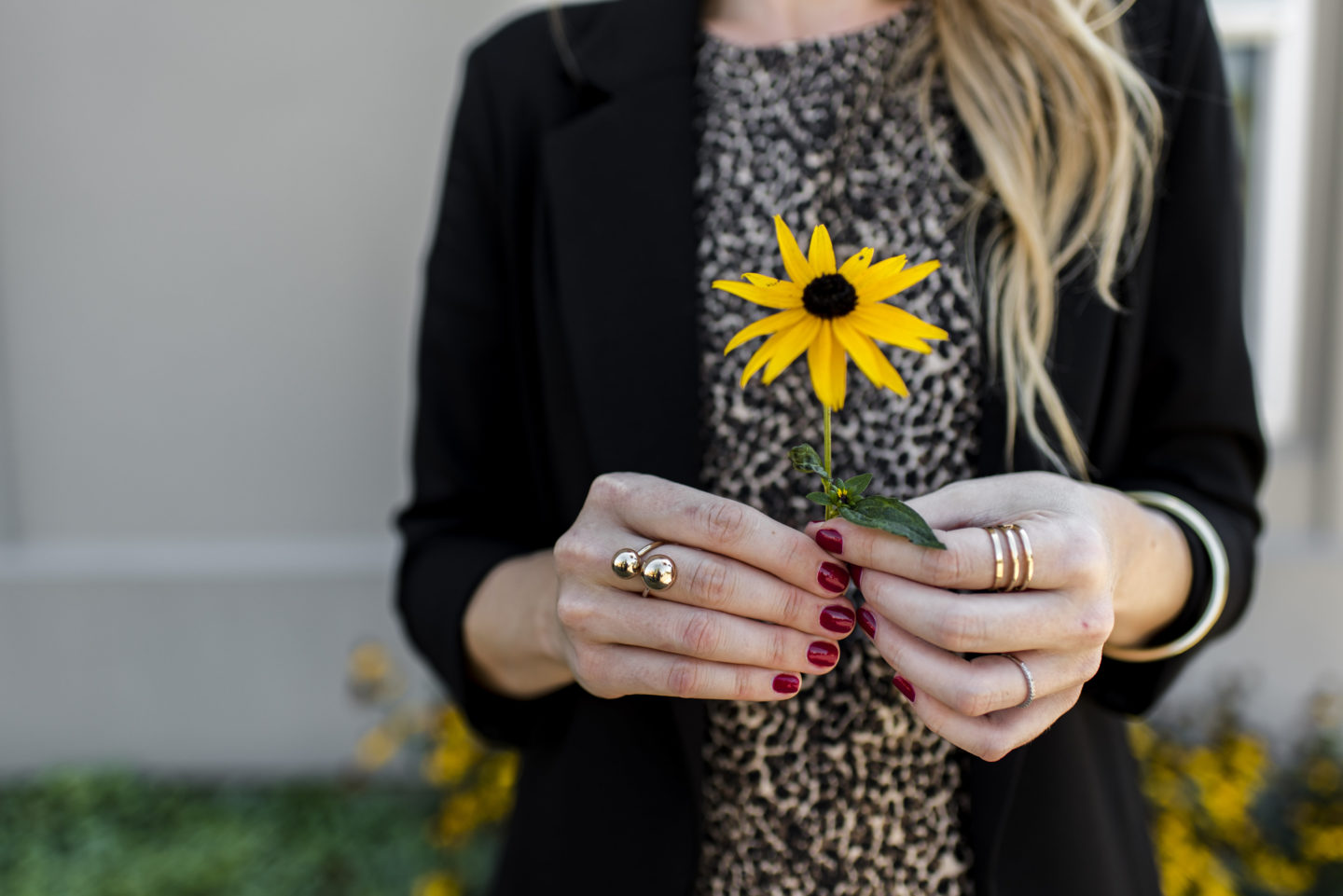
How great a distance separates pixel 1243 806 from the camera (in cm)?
222

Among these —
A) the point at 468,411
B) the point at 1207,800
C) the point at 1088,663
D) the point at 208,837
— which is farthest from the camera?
the point at 208,837

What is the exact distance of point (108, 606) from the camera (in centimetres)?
271

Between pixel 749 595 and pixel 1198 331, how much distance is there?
2.16 ft

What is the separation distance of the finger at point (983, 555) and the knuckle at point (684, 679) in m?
0.16

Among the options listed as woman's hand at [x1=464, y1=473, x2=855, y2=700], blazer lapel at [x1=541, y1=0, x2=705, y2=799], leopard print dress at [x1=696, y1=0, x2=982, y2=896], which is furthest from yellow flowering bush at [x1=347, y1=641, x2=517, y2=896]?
woman's hand at [x1=464, y1=473, x2=855, y2=700]

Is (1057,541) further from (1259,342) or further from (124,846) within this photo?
(124,846)

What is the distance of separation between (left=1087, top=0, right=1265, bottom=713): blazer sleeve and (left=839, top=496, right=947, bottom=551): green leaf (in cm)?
54

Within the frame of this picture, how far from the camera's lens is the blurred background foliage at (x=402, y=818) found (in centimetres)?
223

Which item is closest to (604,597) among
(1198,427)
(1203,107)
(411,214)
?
(1198,427)

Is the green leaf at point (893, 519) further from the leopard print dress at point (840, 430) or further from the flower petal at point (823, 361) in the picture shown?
the leopard print dress at point (840, 430)

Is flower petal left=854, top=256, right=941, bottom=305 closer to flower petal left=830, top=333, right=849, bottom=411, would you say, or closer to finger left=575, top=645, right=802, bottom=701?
flower petal left=830, top=333, right=849, bottom=411

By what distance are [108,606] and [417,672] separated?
37.3 inches

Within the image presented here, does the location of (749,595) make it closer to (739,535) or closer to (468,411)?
(739,535)

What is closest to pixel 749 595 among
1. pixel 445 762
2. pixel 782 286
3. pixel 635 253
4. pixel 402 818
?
pixel 782 286
